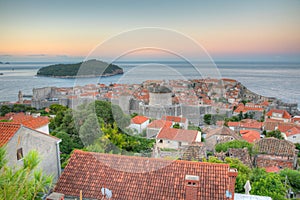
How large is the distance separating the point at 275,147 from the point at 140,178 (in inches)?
498

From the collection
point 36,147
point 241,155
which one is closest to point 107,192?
point 36,147

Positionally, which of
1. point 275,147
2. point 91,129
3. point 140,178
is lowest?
point 275,147

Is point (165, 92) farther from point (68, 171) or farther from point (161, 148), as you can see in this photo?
point (68, 171)

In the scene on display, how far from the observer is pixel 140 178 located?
6.10m

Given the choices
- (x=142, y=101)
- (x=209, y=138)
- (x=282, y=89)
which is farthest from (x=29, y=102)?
(x=282, y=89)

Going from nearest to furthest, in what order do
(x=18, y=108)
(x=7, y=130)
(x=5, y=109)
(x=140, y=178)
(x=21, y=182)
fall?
(x=21, y=182)
(x=140, y=178)
(x=7, y=130)
(x=5, y=109)
(x=18, y=108)

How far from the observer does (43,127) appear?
10.2 meters

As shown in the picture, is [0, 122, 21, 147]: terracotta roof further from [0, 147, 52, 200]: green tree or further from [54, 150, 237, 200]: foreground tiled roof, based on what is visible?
[0, 147, 52, 200]: green tree

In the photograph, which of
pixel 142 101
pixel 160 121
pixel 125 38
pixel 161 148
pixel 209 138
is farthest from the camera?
pixel 209 138

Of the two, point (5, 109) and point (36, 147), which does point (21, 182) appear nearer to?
point (36, 147)

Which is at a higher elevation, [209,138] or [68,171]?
[68,171]

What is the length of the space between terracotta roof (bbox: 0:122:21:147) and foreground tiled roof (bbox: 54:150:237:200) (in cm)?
174

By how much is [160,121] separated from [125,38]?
1.80m

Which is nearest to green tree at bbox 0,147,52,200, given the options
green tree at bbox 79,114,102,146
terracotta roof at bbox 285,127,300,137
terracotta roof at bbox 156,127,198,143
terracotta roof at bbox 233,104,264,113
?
green tree at bbox 79,114,102,146
